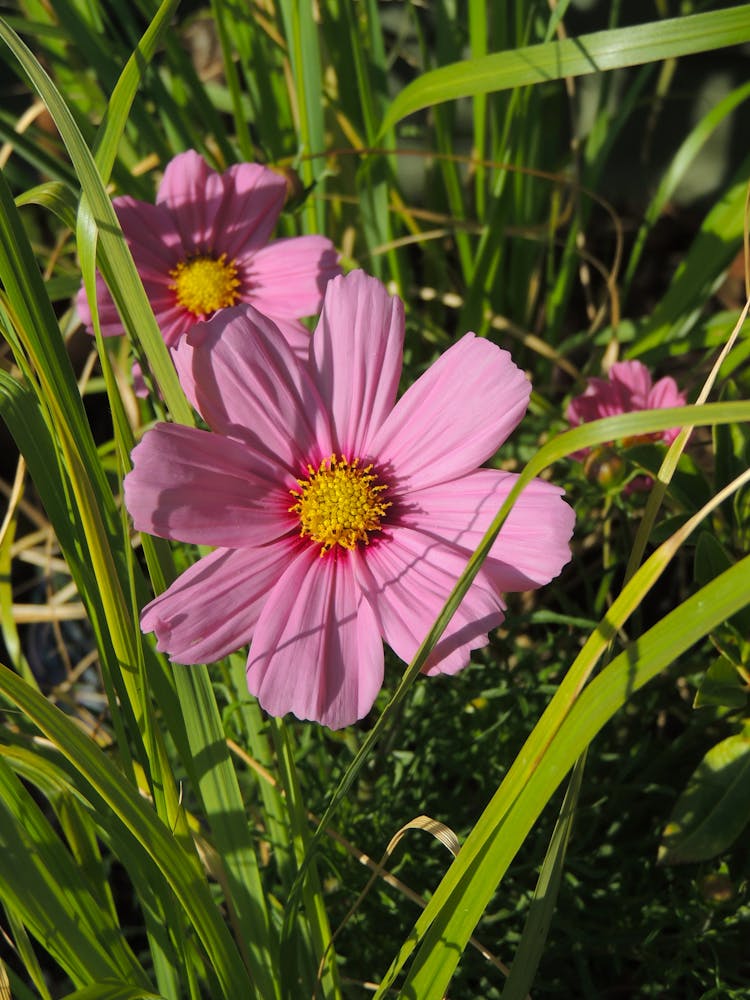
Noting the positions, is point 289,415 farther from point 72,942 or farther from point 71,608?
point 71,608

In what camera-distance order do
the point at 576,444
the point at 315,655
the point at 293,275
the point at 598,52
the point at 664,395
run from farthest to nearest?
the point at 664,395
the point at 293,275
the point at 598,52
the point at 315,655
the point at 576,444

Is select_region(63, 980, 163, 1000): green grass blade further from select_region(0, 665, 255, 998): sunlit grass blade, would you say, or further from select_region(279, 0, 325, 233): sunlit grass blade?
select_region(279, 0, 325, 233): sunlit grass blade

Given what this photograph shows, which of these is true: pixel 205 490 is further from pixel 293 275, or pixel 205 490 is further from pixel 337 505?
pixel 293 275

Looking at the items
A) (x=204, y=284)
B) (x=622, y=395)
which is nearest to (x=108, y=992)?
(x=204, y=284)

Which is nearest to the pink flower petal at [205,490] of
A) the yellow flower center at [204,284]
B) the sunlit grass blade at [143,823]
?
the sunlit grass blade at [143,823]

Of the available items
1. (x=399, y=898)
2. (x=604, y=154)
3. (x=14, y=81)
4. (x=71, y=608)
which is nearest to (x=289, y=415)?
(x=399, y=898)

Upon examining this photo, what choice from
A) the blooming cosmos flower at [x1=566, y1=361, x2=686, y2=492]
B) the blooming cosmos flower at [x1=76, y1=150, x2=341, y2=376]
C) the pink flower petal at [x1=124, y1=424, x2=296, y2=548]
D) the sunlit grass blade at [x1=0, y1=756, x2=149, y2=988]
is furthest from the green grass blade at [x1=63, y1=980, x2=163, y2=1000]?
the blooming cosmos flower at [x1=566, y1=361, x2=686, y2=492]
